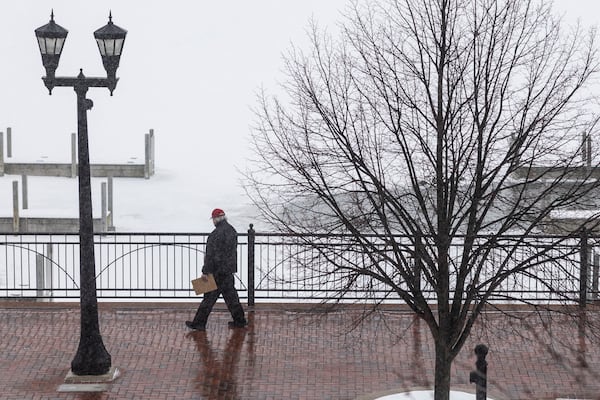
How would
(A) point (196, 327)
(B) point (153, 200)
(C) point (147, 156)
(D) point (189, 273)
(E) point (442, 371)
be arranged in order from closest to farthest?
(E) point (442, 371) < (A) point (196, 327) < (D) point (189, 273) < (B) point (153, 200) < (C) point (147, 156)

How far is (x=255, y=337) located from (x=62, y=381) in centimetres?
302

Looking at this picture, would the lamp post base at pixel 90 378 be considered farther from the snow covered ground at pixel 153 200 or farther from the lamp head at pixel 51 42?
the snow covered ground at pixel 153 200

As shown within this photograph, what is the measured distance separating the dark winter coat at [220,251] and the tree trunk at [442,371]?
4313mm

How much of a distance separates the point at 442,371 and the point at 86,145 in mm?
5049

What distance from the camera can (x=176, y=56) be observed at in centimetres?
5969

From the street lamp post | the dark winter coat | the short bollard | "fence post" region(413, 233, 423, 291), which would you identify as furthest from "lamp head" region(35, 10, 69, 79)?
the short bollard

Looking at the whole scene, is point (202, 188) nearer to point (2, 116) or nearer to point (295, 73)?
point (2, 116)

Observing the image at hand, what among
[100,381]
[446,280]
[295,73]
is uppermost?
[295,73]

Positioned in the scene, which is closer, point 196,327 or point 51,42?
Result: point 51,42

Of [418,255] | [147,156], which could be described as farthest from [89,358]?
[147,156]

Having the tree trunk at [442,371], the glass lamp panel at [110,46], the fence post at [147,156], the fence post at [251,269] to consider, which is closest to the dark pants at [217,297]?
the fence post at [251,269]

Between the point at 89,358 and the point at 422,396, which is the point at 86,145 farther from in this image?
the point at 422,396

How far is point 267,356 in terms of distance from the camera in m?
15.4

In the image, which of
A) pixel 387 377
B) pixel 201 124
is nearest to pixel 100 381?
pixel 387 377
